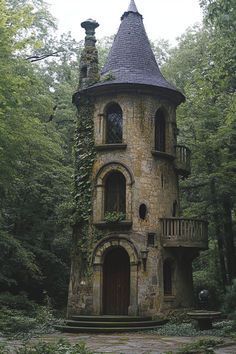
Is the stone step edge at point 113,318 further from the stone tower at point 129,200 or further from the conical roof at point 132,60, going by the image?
the conical roof at point 132,60

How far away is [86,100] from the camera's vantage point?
2191cm

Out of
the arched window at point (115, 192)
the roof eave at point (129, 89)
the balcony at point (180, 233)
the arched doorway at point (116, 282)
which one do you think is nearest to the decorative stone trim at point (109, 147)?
the arched window at point (115, 192)

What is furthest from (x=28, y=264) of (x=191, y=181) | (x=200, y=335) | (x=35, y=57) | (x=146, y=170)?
(x=35, y=57)

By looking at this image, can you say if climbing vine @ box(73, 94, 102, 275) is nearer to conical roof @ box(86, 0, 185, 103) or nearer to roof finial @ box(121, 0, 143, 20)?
conical roof @ box(86, 0, 185, 103)

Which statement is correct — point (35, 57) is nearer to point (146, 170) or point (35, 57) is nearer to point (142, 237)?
point (146, 170)

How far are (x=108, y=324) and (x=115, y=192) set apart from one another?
5460 millimetres

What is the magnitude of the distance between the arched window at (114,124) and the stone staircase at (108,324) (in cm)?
716

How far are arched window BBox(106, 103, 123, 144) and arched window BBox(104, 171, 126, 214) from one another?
1517 mm

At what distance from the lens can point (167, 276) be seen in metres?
20.9

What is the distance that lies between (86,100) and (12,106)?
193 inches

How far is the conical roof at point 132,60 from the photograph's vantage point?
21188 millimetres

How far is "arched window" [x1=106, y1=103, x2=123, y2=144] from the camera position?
2134 cm

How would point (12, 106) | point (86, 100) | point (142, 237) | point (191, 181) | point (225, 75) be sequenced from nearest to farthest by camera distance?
point (225, 75), point (12, 106), point (142, 237), point (86, 100), point (191, 181)

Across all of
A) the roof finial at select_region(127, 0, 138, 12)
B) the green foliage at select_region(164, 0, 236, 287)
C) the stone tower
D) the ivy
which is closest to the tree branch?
the roof finial at select_region(127, 0, 138, 12)
